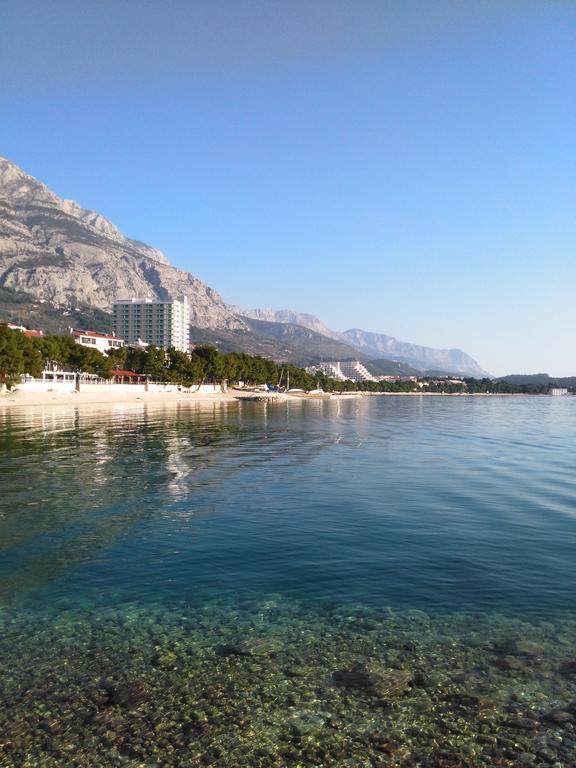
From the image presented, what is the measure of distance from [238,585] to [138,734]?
636 centimetres

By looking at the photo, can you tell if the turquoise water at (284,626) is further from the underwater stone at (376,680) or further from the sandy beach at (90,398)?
the sandy beach at (90,398)

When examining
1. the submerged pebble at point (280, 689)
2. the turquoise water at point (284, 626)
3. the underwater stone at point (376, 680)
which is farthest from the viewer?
the underwater stone at point (376, 680)

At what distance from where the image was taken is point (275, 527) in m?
20.5

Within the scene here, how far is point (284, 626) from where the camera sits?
1184cm

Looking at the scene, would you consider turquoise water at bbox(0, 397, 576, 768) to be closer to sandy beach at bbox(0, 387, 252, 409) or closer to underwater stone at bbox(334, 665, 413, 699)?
underwater stone at bbox(334, 665, 413, 699)

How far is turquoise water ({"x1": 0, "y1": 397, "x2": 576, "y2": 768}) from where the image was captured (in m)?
8.11

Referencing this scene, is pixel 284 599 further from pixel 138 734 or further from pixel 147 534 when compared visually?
pixel 147 534

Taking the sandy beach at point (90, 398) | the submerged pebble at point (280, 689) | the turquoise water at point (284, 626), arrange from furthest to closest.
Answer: the sandy beach at point (90, 398), the turquoise water at point (284, 626), the submerged pebble at point (280, 689)

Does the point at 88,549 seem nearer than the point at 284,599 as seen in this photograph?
No

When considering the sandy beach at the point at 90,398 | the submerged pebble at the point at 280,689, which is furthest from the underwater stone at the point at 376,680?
the sandy beach at the point at 90,398

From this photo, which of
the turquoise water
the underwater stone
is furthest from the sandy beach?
the underwater stone

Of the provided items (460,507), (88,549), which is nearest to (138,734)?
(88,549)

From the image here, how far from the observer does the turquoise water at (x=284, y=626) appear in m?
8.11

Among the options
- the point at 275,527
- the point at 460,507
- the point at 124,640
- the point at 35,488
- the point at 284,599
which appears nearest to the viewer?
the point at 124,640
